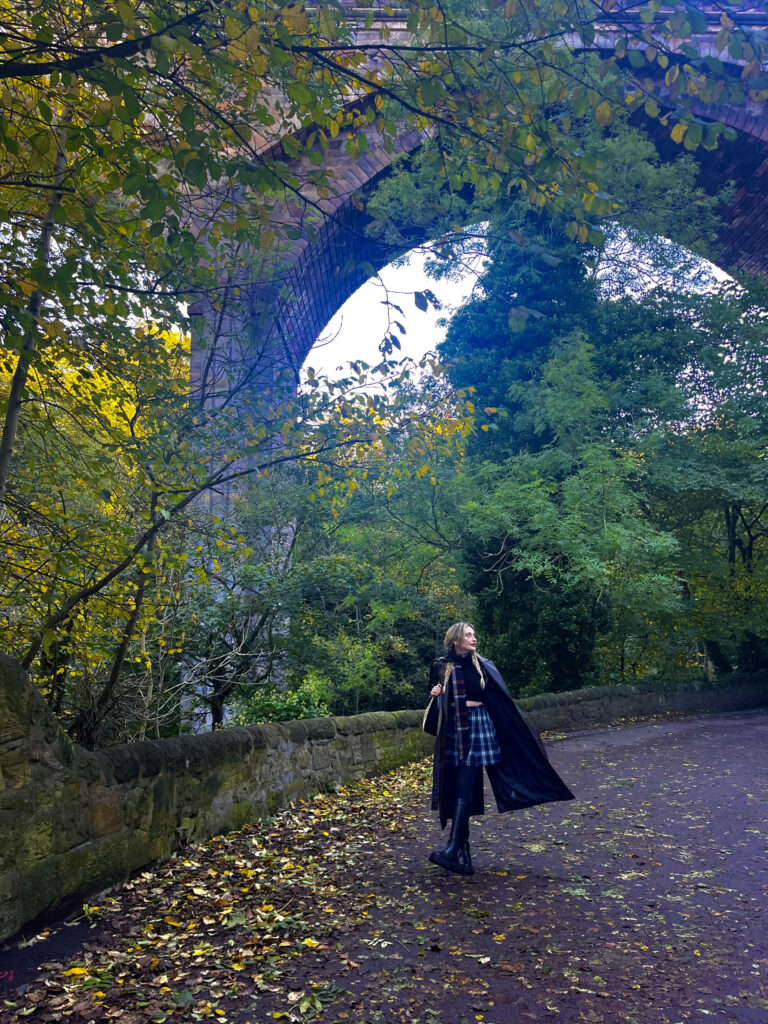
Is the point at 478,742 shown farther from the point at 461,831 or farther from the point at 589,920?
the point at 589,920

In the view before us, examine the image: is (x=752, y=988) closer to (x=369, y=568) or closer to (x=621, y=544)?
(x=369, y=568)

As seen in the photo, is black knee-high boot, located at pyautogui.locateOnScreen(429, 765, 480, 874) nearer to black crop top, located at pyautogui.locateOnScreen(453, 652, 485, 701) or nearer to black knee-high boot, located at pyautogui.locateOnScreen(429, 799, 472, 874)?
black knee-high boot, located at pyautogui.locateOnScreen(429, 799, 472, 874)

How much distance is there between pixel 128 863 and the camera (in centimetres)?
440

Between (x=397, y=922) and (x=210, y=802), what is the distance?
6.75 ft

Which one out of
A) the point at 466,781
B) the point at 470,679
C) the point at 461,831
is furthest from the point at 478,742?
the point at 461,831

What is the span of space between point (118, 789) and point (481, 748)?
2.36 metres

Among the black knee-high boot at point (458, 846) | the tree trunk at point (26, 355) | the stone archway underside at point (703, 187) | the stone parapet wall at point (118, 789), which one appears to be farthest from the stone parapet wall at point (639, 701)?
the tree trunk at point (26, 355)

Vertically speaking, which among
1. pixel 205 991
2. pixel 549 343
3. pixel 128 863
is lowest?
pixel 205 991

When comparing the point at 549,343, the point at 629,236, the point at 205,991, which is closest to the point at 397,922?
the point at 205,991

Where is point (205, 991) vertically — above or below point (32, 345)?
below

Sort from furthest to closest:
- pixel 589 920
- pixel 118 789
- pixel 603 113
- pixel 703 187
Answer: pixel 703 187, pixel 118 789, pixel 589 920, pixel 603 113

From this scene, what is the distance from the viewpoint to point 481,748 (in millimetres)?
5035

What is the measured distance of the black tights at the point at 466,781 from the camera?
4.92 m

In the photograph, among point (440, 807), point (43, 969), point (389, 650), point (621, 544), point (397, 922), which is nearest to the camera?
point (43, 969)
